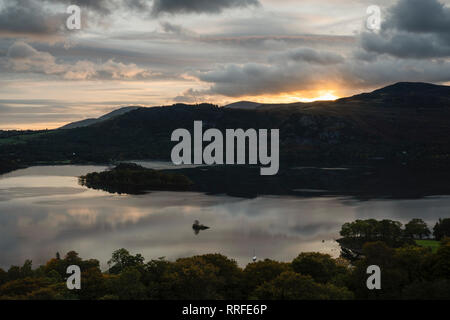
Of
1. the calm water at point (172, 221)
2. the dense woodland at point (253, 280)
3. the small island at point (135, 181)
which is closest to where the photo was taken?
the dense woodland at point (253, 280)

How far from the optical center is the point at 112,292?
3809 centimetres

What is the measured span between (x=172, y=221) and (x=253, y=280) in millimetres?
55622

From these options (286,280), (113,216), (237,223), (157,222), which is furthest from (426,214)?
(286,280)

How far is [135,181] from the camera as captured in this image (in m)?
158

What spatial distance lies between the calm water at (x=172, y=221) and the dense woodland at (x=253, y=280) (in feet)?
70.2

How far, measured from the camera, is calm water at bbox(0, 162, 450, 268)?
7100 cm

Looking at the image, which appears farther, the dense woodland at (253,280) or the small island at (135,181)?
the small island at (135,181)

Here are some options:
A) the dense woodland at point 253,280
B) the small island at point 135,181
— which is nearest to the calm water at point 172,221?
the small island at point 135,181

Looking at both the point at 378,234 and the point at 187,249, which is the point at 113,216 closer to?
the point at 187,249

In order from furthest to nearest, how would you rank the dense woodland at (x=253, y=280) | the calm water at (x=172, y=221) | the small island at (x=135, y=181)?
the small island at (x=135, y=181), the calm water at (x=172, y=221), the dense woodland at (x=253, y=280)

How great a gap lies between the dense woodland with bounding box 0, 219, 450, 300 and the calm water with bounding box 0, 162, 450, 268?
70.2 feet

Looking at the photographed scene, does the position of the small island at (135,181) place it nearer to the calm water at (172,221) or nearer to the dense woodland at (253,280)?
the calm water at (172,221)

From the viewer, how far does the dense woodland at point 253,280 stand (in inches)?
1390

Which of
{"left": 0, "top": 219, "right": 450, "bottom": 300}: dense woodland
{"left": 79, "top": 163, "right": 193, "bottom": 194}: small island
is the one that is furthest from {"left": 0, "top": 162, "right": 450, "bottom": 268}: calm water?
{"left": 0, "top": 219, "right": 450, "bottom": 300}: dense woodland
